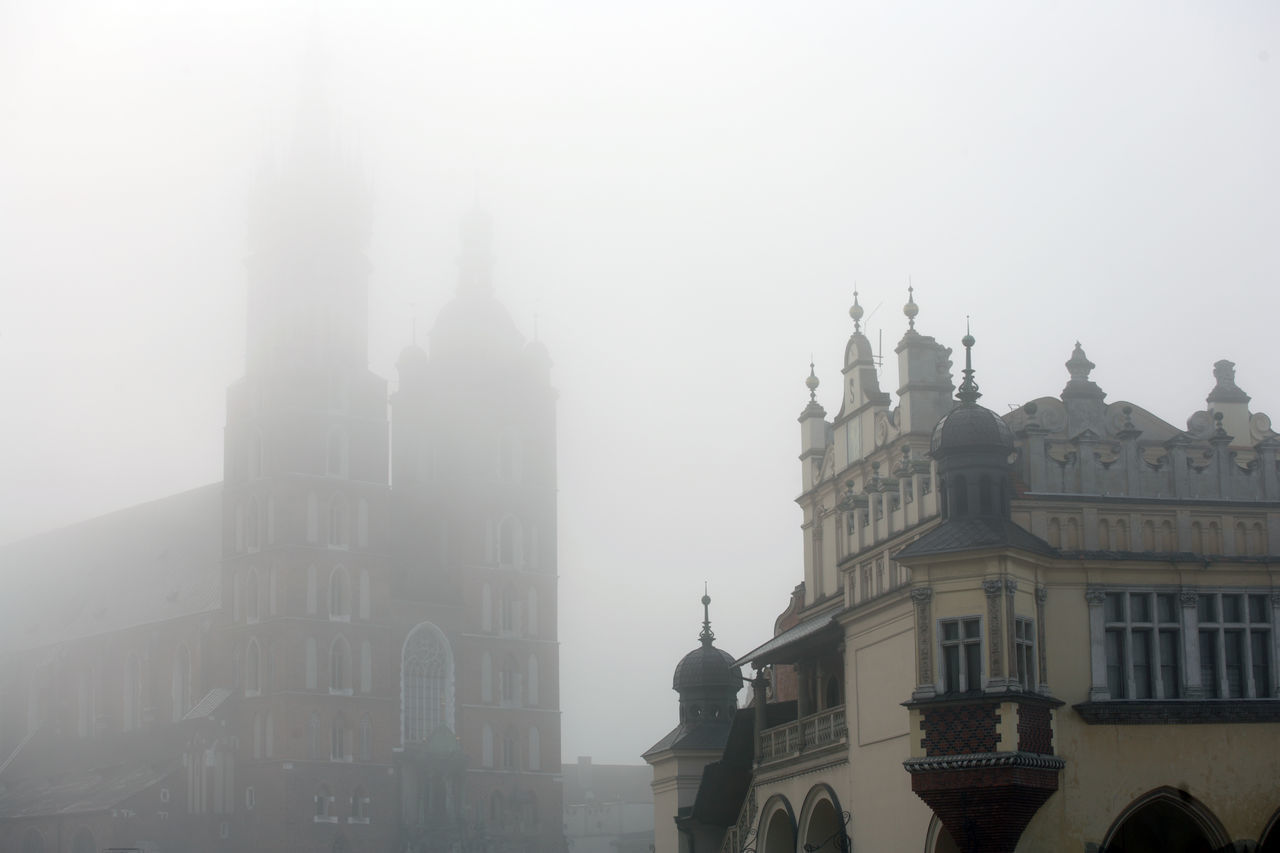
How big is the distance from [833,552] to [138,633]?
2837 inches

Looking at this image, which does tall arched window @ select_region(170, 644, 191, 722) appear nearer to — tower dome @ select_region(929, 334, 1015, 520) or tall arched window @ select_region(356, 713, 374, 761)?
tall arched window @ select_region(356, 713, 374, 761)

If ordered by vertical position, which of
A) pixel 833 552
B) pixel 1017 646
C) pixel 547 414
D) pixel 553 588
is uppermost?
pixel 547 414

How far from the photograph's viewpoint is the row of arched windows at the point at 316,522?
9975cm

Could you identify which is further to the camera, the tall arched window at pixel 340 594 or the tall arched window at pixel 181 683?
the tall arched window at pixel 181 683

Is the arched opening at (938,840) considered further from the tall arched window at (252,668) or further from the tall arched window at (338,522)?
the tall arched window at (338,522)

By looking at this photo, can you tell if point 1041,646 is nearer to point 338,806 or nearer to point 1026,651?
point 1026,651

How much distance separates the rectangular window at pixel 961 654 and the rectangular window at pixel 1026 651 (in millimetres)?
692

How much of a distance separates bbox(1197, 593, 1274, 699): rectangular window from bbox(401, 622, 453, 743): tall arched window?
70710mm

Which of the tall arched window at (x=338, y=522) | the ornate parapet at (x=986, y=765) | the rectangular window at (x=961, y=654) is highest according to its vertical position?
the tall arched window at (x=338, y=522)

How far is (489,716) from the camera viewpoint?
106 meters

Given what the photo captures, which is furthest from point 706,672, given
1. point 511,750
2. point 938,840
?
point 511,750

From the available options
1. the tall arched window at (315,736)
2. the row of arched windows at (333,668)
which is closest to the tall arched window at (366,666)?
the row of arched windows at (333,668)

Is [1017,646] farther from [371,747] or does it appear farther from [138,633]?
[138,633]

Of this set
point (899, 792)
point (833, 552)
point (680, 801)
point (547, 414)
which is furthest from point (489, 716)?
point (899, 792)
